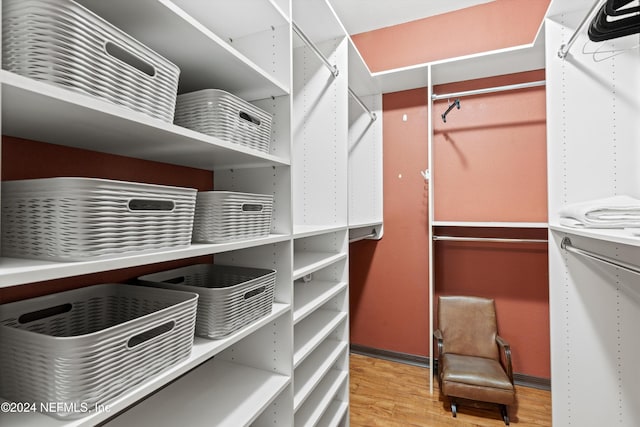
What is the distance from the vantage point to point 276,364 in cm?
124

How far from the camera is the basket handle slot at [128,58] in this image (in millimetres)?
643

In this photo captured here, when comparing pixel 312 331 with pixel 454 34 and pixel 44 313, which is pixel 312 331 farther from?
pixel 454 34

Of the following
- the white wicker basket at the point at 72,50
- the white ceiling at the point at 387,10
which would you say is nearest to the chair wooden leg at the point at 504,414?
the white wicker basket at the point at 72,50

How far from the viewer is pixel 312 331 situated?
63.7 inches

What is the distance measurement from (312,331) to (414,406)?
1.16 metres

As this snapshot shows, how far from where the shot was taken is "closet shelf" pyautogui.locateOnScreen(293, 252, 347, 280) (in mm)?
1380

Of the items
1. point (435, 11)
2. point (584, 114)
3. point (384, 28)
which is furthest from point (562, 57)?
point (384, 28)

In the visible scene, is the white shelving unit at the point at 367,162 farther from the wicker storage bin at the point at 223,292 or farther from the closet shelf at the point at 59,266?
the closet shelf at the point at 59,266

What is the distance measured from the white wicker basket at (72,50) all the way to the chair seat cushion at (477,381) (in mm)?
2299

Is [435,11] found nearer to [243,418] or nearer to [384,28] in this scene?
[384,28]

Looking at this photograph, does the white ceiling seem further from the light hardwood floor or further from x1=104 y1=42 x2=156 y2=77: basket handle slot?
the light hardwood floor

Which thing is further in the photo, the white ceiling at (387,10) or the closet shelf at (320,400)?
the white ceiling at (387,10)

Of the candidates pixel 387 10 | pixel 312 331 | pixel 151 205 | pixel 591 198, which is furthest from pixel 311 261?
pixel 387 10

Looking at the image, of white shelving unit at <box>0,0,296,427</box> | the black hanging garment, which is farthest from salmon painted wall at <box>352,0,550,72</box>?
white shelving unit at <box>0,0,296,427</box>
